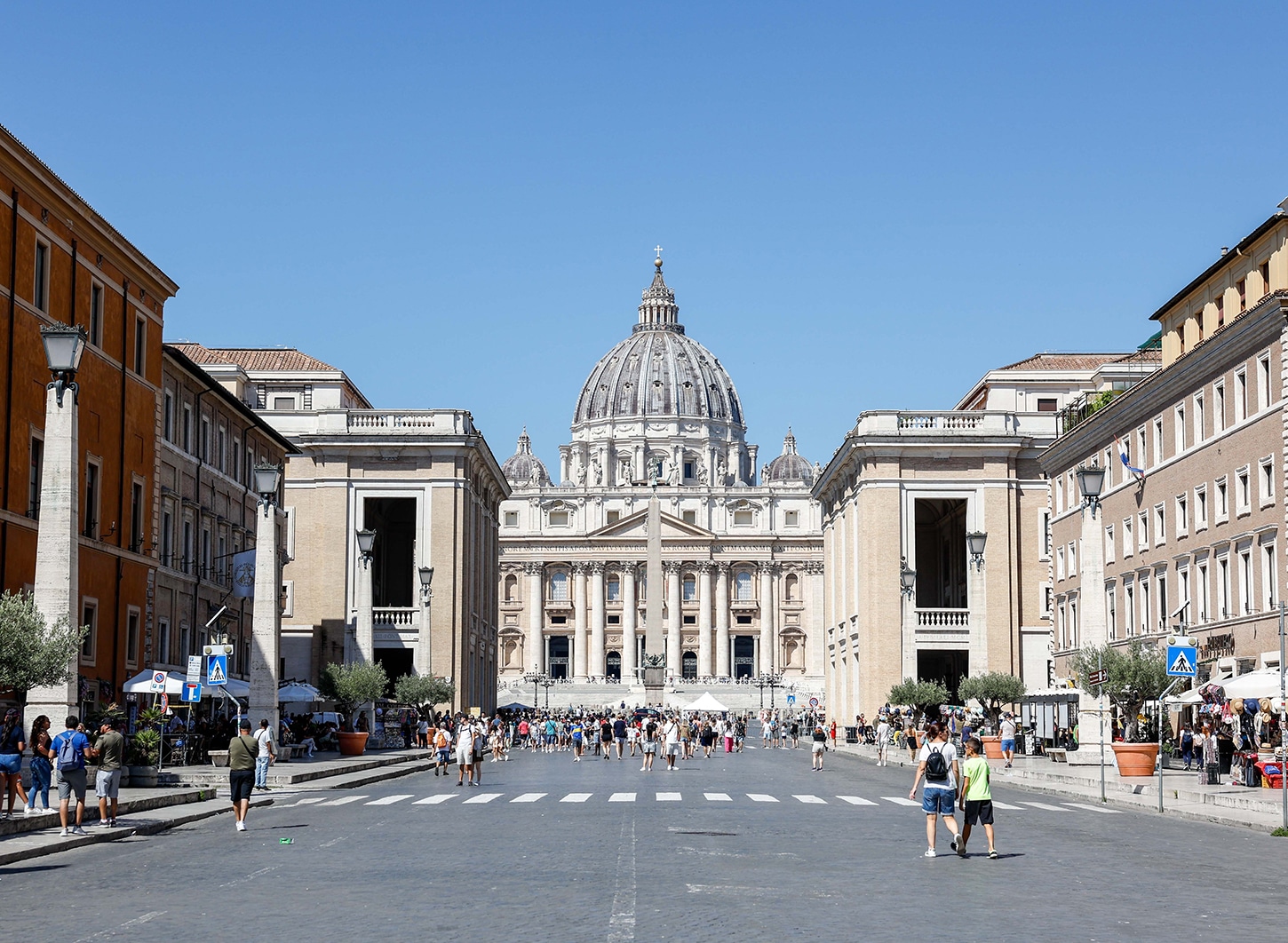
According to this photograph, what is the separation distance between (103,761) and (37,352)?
60.0ft

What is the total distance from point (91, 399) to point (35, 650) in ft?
67.2

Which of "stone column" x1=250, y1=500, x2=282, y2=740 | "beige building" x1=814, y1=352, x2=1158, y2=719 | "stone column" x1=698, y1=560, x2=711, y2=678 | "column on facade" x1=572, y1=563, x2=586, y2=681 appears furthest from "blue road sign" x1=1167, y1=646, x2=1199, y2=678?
"column on facade" x1=572, y1=563, x2=586, y2=681

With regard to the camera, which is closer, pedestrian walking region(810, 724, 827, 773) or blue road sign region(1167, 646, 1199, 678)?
blue road sign region(1167, 646, 1199, 678)

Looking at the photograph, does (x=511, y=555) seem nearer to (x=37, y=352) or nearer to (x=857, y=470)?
(x=857, y=470)

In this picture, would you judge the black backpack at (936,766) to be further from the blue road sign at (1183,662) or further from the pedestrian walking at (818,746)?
the pedestrian walking at (818,746)

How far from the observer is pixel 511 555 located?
187 m

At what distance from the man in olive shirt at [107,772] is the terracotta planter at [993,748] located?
34957 mm

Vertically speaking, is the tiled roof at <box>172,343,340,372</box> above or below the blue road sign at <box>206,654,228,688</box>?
above

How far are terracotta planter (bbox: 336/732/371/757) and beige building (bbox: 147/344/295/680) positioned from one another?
5.57 metres

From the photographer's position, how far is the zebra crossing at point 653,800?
110 ft

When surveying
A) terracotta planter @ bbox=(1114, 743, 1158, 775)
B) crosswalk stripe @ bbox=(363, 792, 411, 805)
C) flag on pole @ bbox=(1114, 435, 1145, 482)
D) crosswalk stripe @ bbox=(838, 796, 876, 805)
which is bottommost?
crosswalk stripe @ bbox=(838, 796, 876, 805)

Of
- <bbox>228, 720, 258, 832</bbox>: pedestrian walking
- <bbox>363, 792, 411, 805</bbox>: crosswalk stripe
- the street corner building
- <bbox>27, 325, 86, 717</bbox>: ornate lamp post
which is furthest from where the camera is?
the street corner building

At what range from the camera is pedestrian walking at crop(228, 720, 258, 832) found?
2603cm

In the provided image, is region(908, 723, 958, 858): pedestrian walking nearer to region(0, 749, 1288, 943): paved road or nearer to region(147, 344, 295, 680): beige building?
region(0, 749, 1288, 943): paved road
